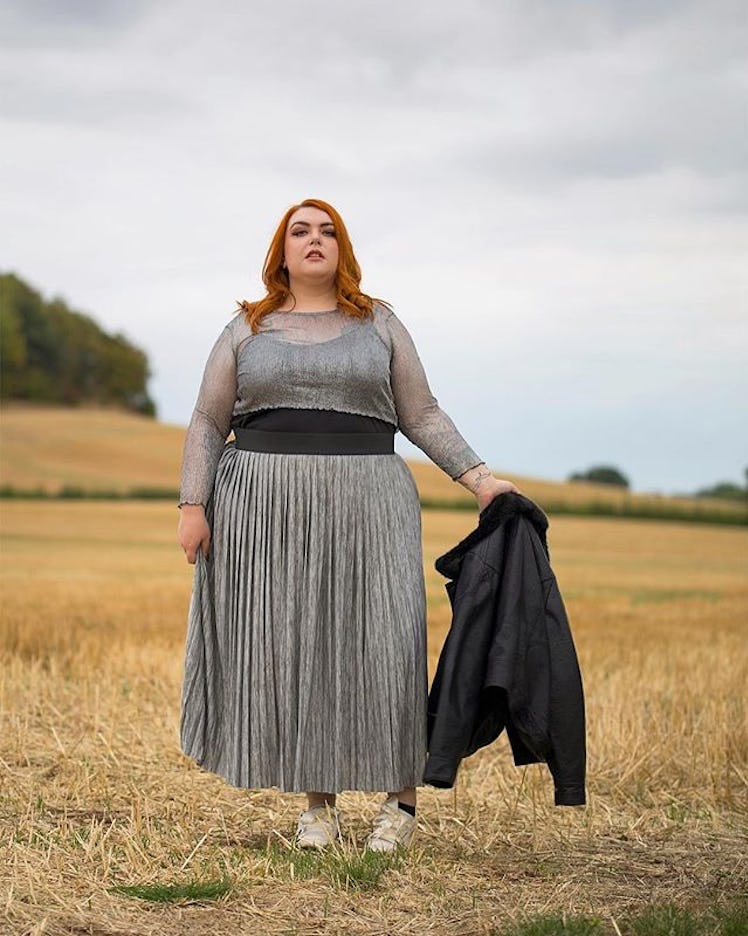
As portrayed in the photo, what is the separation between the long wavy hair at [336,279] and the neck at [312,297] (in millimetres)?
29

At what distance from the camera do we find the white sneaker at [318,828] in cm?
530

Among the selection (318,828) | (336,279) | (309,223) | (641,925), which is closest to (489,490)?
(336,279)

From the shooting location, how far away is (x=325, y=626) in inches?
204

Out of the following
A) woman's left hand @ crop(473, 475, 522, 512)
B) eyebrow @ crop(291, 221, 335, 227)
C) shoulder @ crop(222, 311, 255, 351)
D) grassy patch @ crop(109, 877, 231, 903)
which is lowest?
grassy patch @ crop(109, 877, 231, 903)

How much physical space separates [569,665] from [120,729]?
3.09 metres

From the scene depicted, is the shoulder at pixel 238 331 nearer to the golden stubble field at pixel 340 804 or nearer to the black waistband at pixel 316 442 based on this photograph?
the black waistband at pixel 316 442

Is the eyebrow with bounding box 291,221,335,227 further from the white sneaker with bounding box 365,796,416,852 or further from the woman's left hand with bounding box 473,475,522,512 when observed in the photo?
the white sneaker with bounding box 365,796,416,852

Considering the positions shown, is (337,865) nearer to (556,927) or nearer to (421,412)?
(556,927)

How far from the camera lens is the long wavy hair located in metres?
5.28

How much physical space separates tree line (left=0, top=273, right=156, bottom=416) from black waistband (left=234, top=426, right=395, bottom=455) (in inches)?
1457

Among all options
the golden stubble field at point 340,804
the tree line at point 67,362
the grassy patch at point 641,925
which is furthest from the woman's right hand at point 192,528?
the tree line at point 67,362

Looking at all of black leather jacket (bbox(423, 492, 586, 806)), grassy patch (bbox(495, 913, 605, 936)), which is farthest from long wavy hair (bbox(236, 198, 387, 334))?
grassy patch (bbox(495, 913, 605, 936))

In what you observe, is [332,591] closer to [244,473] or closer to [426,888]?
[244,473]

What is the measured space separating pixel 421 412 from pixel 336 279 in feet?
1.85
